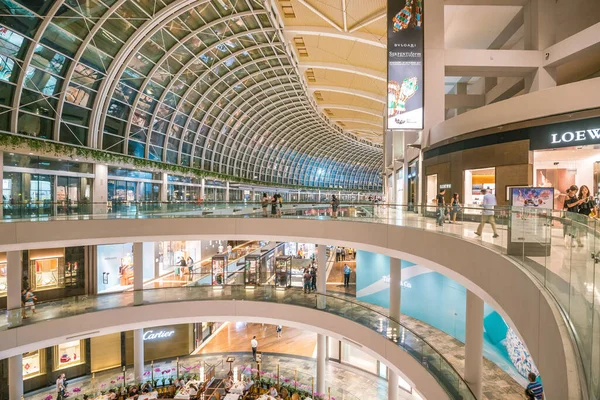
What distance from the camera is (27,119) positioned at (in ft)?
54.7

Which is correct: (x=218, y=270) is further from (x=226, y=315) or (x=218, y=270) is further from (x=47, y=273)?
(x=47, y=273)

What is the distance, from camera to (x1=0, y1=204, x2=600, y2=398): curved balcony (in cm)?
290

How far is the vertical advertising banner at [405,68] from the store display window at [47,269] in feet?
58.5

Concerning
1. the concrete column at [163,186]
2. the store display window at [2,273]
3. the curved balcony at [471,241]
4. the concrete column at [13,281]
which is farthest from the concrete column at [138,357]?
the concrete column at [163,186]

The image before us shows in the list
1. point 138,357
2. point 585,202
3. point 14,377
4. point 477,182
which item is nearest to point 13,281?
point 14,377

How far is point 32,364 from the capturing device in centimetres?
1584

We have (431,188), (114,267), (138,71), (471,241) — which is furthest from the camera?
(138,71)

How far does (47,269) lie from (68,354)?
4.60 metres

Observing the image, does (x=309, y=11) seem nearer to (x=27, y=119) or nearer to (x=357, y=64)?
(x=357, y=64)

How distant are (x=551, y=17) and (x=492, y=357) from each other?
1458 cm

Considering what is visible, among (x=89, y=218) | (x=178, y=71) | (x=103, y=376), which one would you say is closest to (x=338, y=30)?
(x=178, y=71)

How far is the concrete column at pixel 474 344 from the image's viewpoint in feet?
30.0

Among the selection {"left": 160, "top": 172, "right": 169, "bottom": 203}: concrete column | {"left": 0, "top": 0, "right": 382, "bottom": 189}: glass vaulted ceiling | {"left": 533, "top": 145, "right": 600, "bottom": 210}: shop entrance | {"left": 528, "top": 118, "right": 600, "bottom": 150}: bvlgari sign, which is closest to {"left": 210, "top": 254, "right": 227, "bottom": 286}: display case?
{"left": 160, "top": 172, "right": 169, "bottom": 203}: concrete column

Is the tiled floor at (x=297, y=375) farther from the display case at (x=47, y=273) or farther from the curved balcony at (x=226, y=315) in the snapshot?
the display case at (x=47, y=273)
